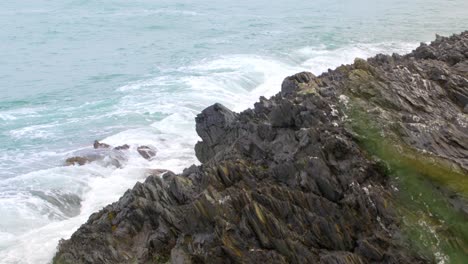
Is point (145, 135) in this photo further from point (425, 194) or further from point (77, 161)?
point (425, 194)

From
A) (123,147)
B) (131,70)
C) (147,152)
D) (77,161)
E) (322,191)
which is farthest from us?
(131,70)

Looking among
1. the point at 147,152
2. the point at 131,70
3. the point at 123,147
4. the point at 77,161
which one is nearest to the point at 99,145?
the point at 123,147

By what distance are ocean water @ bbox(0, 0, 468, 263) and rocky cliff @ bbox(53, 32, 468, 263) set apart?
21.0 ft

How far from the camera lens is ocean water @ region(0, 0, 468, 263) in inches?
1267

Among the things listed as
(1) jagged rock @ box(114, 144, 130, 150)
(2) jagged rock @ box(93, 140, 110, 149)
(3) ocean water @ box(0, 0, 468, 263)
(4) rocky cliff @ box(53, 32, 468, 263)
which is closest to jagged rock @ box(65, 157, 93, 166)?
(3) ocean water @ box(0, 0, 468, 263)

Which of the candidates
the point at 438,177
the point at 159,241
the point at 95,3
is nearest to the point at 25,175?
the point at 159,241

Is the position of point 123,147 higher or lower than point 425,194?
lower

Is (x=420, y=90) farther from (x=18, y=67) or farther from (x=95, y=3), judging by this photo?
(x=95, y=3)

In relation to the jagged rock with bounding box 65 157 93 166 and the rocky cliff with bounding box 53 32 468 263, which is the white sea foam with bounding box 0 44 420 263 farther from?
the rocky cliff with bounding box 53 32 468 263

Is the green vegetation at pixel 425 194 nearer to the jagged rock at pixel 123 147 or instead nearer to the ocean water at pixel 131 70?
the ocean water at pixel 131 70

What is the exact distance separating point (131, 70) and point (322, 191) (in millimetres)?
48496

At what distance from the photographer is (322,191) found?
18.1 meters

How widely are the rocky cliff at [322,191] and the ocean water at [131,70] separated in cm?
639

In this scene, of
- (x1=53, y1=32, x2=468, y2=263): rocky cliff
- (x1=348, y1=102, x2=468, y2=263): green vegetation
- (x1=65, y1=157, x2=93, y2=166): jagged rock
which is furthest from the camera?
(x1=65, y1=157, x2=93, y2=166): jagged rock
